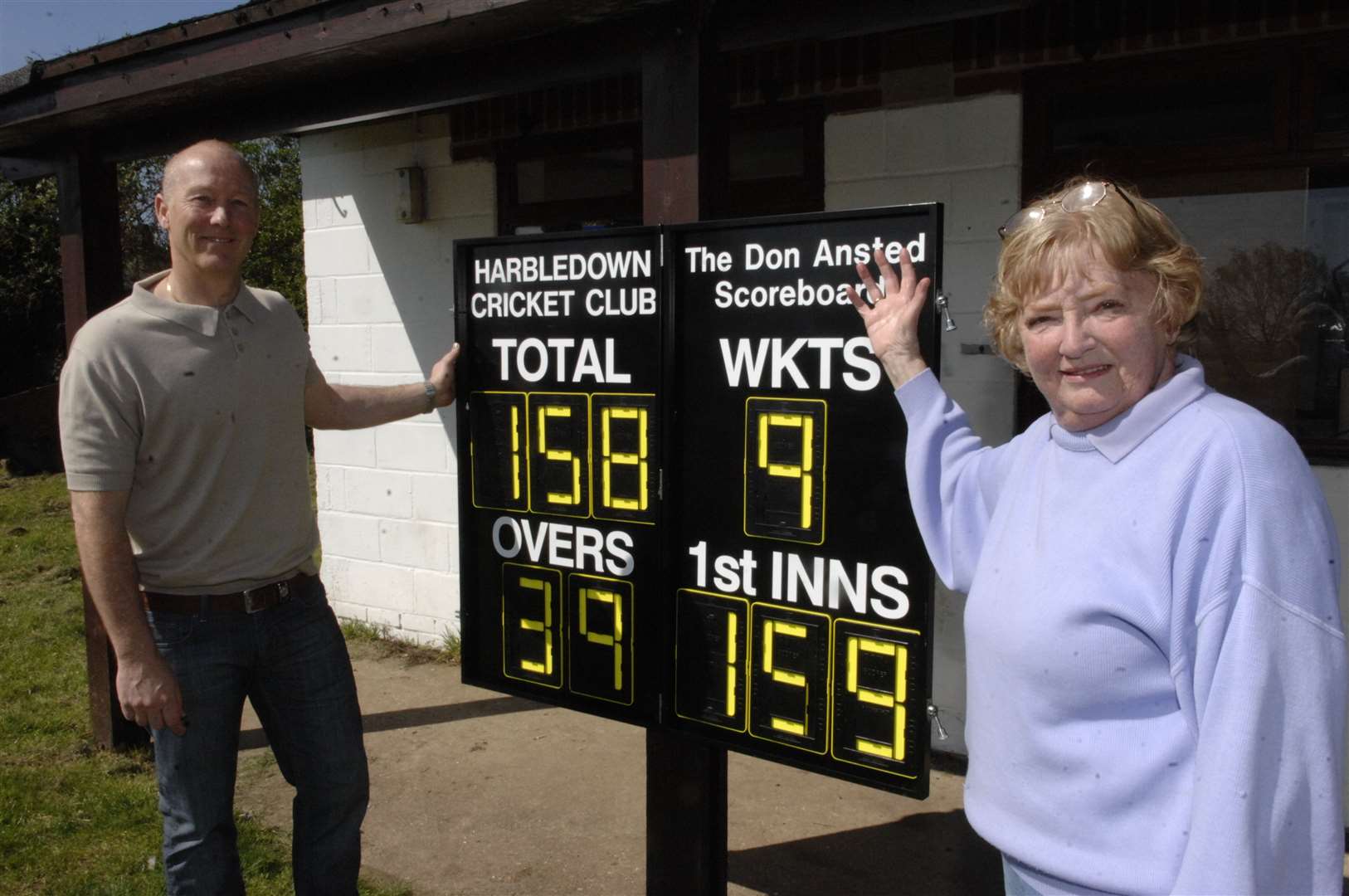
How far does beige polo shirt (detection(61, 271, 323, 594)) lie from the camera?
2.63 metres

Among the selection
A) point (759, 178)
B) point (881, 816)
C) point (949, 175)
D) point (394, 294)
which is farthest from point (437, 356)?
point (881, 816)

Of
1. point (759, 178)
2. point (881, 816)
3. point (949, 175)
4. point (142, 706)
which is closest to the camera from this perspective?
point (142, 706)

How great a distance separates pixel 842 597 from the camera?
2.73 m

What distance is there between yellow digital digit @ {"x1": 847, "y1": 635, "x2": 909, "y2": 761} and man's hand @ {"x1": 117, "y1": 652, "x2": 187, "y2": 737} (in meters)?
1.68

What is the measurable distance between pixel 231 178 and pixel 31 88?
7.70ft

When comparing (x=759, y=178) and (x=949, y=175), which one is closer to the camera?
(x=949, y=175)

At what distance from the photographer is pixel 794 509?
2.80 metres

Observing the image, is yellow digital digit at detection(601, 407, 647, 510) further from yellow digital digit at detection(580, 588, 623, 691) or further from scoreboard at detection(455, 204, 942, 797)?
yellow digital digit at detection(580, 588, 623, 691)

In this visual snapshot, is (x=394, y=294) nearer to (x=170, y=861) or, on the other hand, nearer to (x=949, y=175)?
(x=949, y=175)

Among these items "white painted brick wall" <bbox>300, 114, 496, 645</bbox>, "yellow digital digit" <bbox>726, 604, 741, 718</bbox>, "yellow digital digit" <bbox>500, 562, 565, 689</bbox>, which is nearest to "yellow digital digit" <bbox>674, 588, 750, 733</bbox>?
"yellow digital digit" <bbox>726, 604, 741, 718</bbox>

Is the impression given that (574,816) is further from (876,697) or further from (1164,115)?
(1164,115)

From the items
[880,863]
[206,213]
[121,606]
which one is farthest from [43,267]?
[880,863]

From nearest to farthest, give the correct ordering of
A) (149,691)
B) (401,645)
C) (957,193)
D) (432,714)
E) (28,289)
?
(149,691), (957,193), (432,714), (401,645), (28,289)

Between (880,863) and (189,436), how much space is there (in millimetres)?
2838
